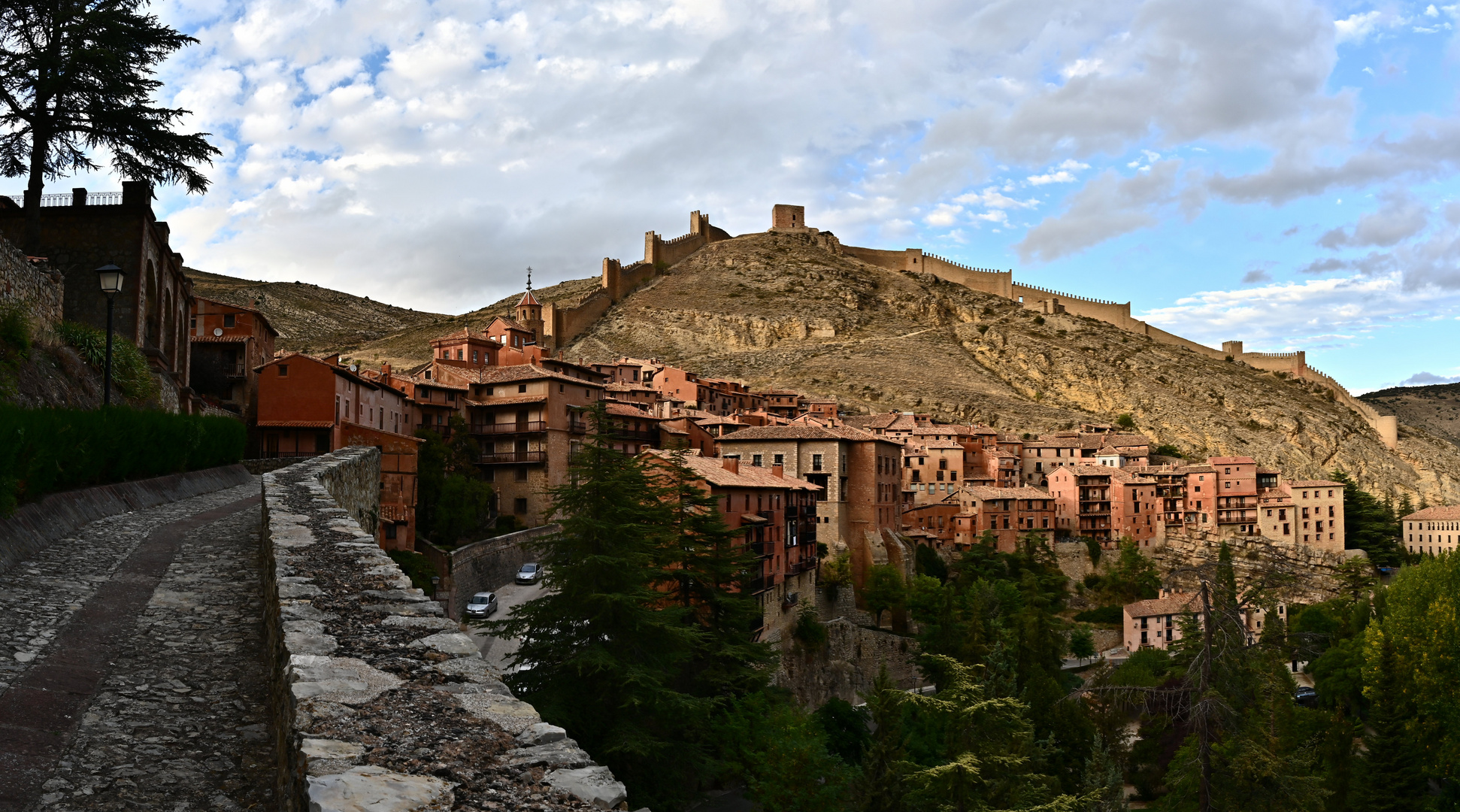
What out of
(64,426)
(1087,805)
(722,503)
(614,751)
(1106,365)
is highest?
(1106,365)

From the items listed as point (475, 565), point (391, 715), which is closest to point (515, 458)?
point (475, 565)

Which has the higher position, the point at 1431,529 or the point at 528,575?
the point at 528,575

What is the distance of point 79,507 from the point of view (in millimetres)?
12523

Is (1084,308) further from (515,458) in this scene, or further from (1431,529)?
(515,458)

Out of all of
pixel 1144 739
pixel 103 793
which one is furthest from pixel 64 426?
Result: pixel 1144 739

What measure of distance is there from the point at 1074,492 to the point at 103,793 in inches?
3204

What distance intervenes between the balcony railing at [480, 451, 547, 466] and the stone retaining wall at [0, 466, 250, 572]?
30.3 m

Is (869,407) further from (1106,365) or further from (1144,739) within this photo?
(1144,739)

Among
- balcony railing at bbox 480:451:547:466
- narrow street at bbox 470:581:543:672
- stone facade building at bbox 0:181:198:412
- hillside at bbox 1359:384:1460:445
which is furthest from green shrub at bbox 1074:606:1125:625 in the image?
hillside at bbox 1359:384:1460:445

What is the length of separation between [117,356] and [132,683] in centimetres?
1929

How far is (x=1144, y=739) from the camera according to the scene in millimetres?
42406

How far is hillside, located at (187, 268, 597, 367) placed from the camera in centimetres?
11262

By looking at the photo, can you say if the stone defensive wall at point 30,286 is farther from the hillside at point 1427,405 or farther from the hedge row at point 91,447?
the hillside at point 1427,405

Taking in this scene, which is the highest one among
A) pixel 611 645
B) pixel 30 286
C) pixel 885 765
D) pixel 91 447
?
pixel 30 286
